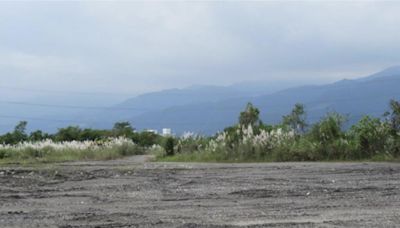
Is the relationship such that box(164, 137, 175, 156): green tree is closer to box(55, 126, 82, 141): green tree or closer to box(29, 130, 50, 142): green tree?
box(55, 126, 82, 141): green tree

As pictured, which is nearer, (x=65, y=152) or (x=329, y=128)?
(x=329, y=128)

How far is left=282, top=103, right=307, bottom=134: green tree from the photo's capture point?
23.1 m

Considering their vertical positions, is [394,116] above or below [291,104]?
below

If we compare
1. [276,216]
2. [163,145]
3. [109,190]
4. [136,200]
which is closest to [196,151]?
[163,145]

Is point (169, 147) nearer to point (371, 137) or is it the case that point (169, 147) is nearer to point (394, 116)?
point (371, 137)

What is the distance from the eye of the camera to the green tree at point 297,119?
2308 centimetres

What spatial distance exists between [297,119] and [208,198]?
14.2 meters

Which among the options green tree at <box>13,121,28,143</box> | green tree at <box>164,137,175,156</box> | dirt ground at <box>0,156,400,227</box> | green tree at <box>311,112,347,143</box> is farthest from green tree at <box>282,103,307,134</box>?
green tree at <box>13,121,28,143</box>

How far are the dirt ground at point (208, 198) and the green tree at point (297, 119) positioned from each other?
7329 millimetres

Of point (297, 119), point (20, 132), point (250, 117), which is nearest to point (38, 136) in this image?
point (20, 132)

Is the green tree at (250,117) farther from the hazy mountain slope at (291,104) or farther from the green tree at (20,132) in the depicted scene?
the hazy mountain slope at (291,104)

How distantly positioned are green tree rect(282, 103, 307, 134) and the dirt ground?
733 cm

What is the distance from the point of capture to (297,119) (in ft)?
78.1

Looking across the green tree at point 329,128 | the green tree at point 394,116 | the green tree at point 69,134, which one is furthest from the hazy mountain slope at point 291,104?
the green tree at point 394,116
